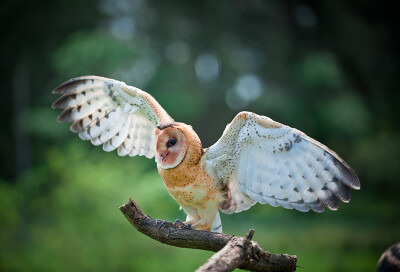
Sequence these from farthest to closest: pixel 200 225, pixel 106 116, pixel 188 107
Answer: pixel 188 107 → pixel 106 116 → pixel 200 225

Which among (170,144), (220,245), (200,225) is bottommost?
(220,245)

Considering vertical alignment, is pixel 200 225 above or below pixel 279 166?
below

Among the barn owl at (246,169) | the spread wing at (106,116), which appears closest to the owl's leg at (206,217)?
the barn owl at (246,169)

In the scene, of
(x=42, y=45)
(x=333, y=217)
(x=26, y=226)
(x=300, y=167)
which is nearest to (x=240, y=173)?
(x=300, y=167)

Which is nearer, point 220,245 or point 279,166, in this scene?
point 220,245

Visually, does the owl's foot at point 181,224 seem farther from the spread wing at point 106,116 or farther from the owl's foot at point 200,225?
the spread wing at point 106,116

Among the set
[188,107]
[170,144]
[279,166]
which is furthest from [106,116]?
[188,107]

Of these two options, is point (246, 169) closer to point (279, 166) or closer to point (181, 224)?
point (279, 166)

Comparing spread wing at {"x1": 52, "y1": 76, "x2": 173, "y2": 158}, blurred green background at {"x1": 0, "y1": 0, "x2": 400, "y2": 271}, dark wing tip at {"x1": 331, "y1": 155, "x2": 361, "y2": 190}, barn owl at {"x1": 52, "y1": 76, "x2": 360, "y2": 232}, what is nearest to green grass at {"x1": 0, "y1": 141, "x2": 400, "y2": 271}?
blurred green background at {"x1": 0, "y1": 0, "x2": 400, "y2": 271}
